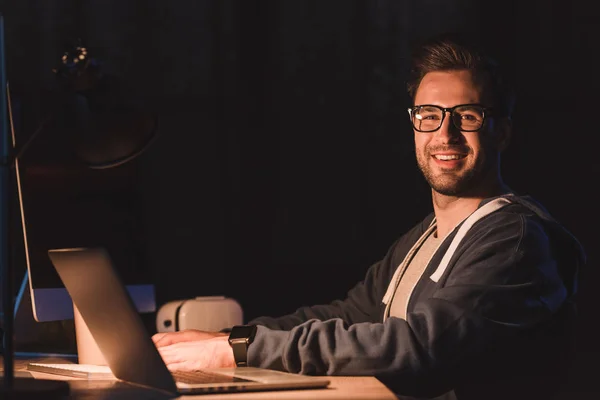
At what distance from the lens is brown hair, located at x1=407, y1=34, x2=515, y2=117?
214 cm

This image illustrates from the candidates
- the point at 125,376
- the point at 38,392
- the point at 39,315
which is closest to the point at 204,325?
the point at 39,315

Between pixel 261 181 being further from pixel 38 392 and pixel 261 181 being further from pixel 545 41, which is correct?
pixel 38 392

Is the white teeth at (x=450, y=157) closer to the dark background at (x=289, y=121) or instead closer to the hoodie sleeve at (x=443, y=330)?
the hoodie sleeve at (x=443, y=330)

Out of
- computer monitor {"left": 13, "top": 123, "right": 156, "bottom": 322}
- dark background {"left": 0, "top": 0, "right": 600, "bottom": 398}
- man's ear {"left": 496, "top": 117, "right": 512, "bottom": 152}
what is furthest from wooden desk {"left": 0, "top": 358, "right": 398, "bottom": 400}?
dark background {"left": 0, "top": 0, "right": 600, "bottom": 398}

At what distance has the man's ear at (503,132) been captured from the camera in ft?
7.13

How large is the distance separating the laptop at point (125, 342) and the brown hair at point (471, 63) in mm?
926

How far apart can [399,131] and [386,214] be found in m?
0.32

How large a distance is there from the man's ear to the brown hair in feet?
0.05

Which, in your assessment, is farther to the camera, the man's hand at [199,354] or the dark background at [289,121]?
the dark background at [289,121]

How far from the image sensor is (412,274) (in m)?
2.19

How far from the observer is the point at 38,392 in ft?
4.09

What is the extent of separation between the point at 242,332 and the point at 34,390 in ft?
1.57

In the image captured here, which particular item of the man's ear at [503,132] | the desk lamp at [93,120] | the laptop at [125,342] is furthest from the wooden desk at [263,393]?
the man's ear at [503,132]

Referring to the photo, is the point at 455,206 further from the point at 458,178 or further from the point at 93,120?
the point at 93,120
